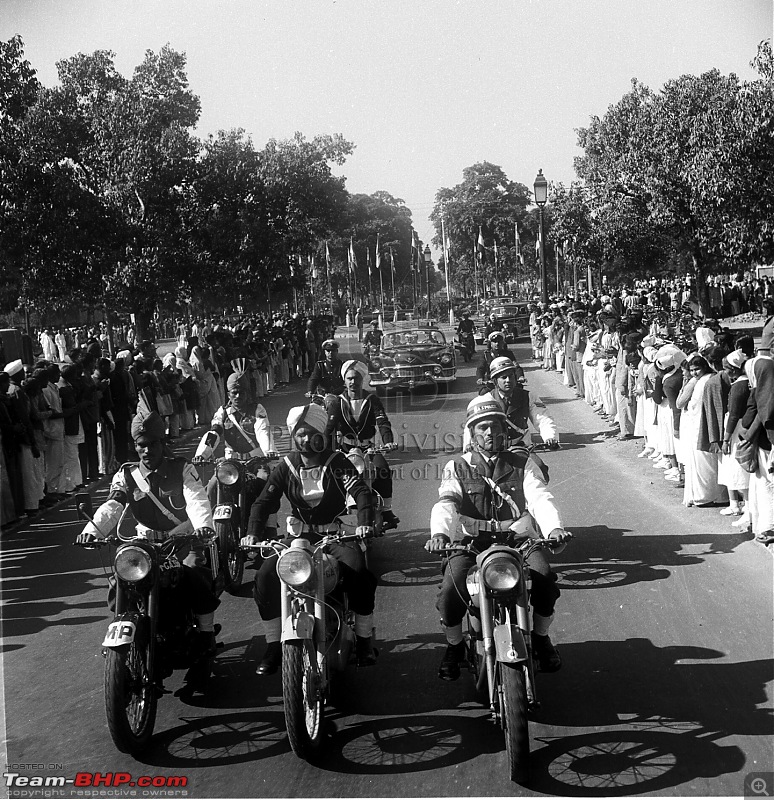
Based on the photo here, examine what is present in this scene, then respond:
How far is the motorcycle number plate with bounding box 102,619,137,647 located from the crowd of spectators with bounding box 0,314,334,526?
205 inches

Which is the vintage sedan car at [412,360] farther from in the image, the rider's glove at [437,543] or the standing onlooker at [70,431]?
the rider's glove at [437,543]

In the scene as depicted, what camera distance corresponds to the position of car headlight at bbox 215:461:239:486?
26.0 ft

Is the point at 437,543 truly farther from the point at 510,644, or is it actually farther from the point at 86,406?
the point at 86,406

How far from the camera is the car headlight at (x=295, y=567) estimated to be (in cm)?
509

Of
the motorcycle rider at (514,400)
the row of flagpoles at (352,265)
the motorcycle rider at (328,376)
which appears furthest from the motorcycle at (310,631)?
the row of flagpoles at (352,265)

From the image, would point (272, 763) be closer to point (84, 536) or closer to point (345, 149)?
point (84, 536)

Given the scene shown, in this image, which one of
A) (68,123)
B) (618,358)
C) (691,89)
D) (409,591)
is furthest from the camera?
(691,89)

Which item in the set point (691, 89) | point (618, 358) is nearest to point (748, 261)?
point (691, 89)

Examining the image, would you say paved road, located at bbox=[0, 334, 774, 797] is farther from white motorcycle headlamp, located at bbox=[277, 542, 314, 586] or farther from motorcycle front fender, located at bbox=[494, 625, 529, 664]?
white motorcycle headlamp, located at bbox=[277, 542, 314, 586]

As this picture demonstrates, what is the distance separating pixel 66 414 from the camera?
1249 cm

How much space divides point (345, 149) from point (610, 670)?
2539 centimetres

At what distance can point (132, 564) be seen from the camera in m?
5.32

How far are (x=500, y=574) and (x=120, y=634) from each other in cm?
Result: 206

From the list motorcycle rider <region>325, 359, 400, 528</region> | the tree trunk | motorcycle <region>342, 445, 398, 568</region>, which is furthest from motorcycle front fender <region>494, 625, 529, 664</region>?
the tree trunk
